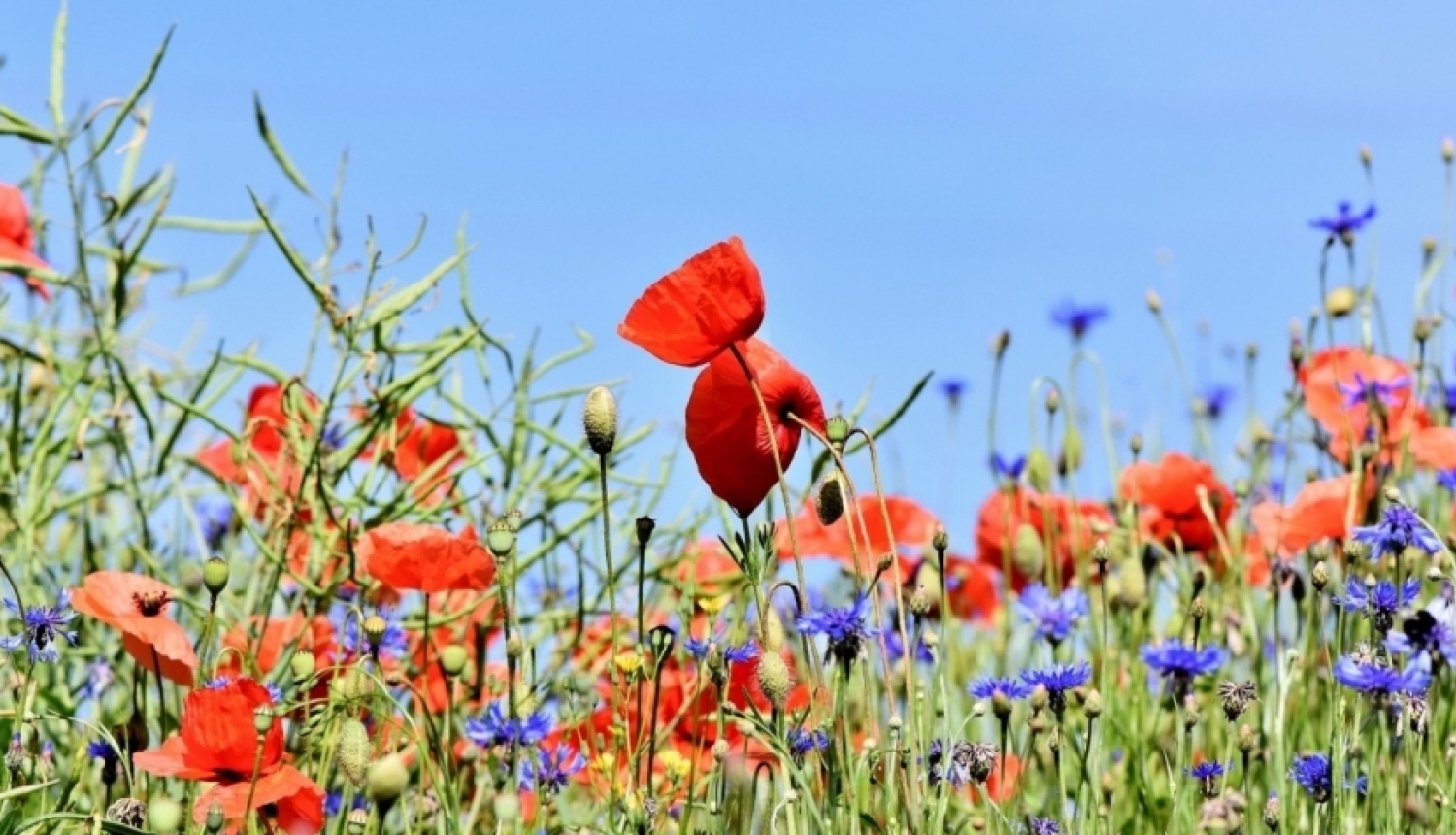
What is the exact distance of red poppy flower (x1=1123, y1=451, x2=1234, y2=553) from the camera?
245cm

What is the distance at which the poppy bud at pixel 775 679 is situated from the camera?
122 centimetres

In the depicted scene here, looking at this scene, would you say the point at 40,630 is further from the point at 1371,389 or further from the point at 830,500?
the point at 1371,389

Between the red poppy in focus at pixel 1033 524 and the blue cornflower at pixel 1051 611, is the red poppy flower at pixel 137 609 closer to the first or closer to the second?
the blue cornflower at pixel 1051 611

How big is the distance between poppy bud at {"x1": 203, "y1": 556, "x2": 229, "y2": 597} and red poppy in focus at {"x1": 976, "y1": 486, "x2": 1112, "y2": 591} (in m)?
1.35

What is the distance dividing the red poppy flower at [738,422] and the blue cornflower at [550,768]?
255 millimetres

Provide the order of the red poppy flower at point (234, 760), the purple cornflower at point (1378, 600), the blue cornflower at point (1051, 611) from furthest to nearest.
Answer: the blue cornflower at point (1051, 611), the purple cornflower at point (1378, 600), the red poppy flower at point (234, 760)

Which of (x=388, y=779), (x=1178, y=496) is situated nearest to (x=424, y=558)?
(x=388, y=779)

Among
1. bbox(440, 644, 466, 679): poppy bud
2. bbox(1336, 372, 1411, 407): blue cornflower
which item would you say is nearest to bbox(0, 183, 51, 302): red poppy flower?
bbox(440, 644, 466, 679): poppy bud

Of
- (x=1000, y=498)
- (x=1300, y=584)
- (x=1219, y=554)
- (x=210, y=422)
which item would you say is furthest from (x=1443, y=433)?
(x=210, y=422)

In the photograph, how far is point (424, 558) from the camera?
1.51 meters

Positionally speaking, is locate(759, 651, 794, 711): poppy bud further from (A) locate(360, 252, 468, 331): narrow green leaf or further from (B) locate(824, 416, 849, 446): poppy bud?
(A) locate(360, 252, 468, 331): narrow green leaf

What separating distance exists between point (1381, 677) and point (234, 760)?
2.67ft

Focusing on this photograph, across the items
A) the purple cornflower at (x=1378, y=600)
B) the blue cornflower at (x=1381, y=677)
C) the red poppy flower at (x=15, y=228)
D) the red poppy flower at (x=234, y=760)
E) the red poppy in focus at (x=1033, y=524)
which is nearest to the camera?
the blue cornflower at (x=1381, y=677)

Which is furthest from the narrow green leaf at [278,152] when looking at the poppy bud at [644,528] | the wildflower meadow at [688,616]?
the poppy bud at [644,528]
